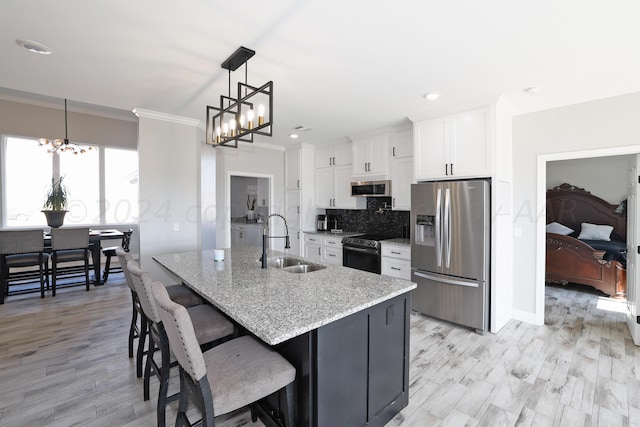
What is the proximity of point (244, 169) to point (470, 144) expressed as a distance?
365 centimetres

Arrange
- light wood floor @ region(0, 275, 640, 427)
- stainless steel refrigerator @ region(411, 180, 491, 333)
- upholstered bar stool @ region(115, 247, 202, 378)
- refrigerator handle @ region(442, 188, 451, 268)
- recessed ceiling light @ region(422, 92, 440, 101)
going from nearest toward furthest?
1. light wood floor @ region(0, 275, 640, 427)
2. upholstered bar stool @ region(115, 247, 202, 378)
3. recessed ceiling light @ region(422, 92, 440, 101)
4. stainless steel refrigerator @ region(411, 180, 491, 333)
5. refrigerator handle @ region(442, 188, 451, 268)

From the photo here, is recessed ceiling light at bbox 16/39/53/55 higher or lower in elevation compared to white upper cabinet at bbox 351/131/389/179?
higher

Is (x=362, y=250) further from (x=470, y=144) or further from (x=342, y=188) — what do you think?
(x=470, y=144)

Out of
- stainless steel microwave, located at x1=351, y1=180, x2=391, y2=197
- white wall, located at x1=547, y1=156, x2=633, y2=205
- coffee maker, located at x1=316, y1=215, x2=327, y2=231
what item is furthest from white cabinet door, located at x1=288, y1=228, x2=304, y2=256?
white wall, located at x1=547, y1=156, x2=633, y2=205

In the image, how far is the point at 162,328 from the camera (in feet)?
5.62

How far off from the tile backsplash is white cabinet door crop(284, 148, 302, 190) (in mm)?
982

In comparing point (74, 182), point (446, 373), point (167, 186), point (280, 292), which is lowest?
point (446, 373)

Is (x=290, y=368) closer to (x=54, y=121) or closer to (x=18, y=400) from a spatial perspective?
(x=18, y=400)

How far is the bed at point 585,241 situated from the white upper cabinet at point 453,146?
8.26 feet

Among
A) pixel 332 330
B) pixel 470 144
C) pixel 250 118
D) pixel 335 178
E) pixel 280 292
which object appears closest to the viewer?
pixel 332 330

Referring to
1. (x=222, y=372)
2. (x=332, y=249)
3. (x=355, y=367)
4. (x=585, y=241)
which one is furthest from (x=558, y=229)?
(x=222, y=372)

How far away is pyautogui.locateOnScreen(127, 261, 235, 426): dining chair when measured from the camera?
171cm

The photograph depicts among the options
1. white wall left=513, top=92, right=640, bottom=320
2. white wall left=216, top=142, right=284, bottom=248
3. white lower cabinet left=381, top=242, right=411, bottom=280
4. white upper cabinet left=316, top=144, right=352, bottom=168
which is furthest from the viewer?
white upper cabinet left=316, top=144, right=352, bottom=168

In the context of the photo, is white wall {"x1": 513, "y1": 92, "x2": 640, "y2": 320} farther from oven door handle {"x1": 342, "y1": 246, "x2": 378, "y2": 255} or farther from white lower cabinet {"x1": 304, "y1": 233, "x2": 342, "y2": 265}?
white lower cabinet {"x1": 304, "y1": 233, "x2": 342, "y2": 265}
